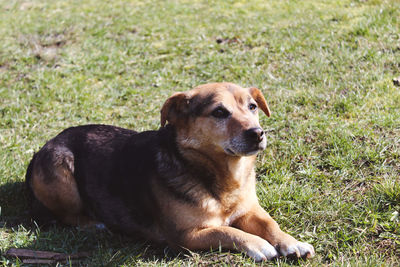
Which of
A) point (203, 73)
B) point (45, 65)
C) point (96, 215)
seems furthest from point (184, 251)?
point (45, 65)

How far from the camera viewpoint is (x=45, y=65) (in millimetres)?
8945

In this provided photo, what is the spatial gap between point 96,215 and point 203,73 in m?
4.00

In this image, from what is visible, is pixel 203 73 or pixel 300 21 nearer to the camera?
pixel 203 73

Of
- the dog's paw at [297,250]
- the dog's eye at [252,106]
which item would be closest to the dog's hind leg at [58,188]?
the dog's eye at [252,106]

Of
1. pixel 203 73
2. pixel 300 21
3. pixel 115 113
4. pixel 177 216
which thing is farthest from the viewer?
pixel 300 21

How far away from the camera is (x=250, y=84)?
7637 mm

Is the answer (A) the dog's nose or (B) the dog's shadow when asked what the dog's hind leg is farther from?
(A) the dog's nose

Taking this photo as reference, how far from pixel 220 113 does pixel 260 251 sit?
1.35 metres

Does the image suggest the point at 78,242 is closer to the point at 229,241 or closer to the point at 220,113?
the point at 229,241

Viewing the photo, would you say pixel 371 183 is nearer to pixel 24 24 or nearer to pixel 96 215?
pixel 96 215

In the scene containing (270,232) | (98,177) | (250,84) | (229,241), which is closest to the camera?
(229,241)

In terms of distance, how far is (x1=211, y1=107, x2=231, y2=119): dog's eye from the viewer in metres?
4.29

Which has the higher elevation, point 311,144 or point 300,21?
point 300,21

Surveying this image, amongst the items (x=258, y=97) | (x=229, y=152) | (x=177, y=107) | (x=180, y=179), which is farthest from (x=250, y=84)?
(x=180, y=179)
